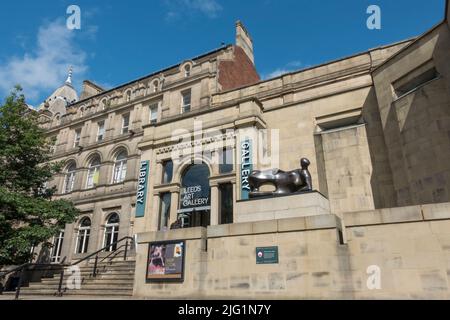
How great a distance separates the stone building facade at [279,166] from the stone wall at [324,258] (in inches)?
1.2

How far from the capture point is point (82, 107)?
31.9 m

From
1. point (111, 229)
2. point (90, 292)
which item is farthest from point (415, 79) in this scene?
point (111, 229)

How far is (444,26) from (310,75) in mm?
7516

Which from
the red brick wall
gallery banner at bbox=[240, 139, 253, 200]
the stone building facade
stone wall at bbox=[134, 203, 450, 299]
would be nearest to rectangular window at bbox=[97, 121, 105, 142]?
the stone building facade

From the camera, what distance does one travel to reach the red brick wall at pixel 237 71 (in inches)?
986

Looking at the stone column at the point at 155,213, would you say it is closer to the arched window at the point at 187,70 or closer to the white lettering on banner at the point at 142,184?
the white lettering on banner at the point at 142,184

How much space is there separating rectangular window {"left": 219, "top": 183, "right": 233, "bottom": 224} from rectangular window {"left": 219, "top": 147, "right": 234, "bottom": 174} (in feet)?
2.62

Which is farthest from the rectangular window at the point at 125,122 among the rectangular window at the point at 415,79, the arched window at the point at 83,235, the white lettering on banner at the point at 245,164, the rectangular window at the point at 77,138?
the rectangular window at the point at 415,79

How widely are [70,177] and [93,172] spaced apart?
2915 mm

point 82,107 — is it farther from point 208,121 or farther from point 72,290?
point 72,290

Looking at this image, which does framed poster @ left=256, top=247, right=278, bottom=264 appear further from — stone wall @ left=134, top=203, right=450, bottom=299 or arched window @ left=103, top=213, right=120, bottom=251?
arched window @ left=103, top=213, right=120, bottom=251

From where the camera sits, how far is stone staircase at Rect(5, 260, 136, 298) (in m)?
12.6
